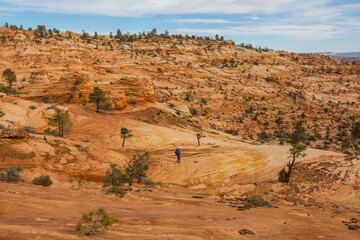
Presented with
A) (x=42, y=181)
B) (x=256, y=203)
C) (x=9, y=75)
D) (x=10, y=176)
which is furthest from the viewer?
(x=9, y=75)

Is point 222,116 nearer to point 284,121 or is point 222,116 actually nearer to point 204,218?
point 284,121

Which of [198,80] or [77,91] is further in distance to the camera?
[198,80]

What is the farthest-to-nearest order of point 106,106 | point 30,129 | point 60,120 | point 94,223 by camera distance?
point 106,106 < point 30,129 < point 60,120 < point 94,223

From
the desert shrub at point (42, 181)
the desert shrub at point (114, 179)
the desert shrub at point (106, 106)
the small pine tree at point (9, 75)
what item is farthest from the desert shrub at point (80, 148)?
the small pine tree at point (9, 75)

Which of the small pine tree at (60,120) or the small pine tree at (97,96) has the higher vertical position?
the small pine tree at (97,96)

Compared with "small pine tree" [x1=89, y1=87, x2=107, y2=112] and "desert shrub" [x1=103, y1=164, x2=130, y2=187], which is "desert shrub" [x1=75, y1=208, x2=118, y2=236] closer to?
"desert shrub" [x1=103, y1=164, x2=130, y2=187]

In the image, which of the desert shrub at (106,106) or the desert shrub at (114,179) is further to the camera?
the desert shrub at (106,106)

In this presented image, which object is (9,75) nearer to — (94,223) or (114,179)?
(114,179)

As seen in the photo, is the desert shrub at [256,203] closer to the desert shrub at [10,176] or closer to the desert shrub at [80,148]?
the desert shrub at [10,176]

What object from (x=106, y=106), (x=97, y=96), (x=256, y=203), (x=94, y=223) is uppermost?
(x=97, y=96)

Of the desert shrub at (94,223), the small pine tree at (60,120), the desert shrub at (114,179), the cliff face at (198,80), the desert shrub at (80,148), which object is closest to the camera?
the desert shrub at (94,223)

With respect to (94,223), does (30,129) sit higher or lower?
lower

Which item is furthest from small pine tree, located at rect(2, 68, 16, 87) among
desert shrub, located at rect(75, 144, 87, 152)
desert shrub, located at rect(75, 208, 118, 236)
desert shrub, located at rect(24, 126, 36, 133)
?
desert shrub, located at rect(75, 208, 118, 236)

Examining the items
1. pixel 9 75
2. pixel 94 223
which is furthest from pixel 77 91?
pixel 94 223
